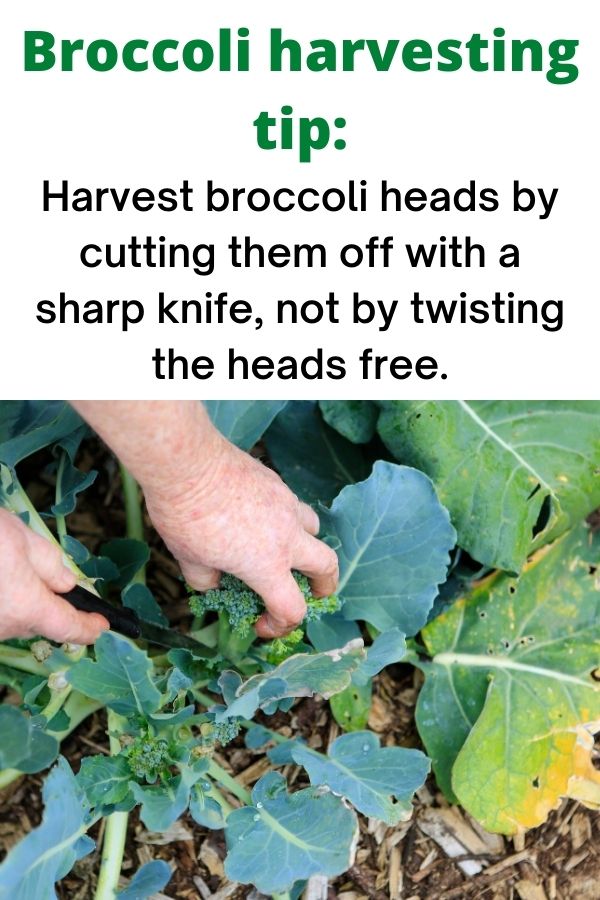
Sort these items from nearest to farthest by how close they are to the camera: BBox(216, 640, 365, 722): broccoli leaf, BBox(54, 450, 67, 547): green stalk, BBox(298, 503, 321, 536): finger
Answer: BBox(216, 640, 365, 722): broccoli leaf, BBox(298, 503, 321, 536): finger, BBox(54, 450, 67, 547): green stalk

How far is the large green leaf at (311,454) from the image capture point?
100 inches

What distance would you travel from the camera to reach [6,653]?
2.17 metres

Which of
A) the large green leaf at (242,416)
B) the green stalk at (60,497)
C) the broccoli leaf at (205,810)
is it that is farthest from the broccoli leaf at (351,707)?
the green stalk at (60,497)

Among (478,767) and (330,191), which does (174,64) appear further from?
(478,767)

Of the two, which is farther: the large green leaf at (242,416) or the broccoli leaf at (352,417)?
the broccoli leaf at (352,417)

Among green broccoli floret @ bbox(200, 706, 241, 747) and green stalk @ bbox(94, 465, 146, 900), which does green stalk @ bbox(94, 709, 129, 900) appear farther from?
green broccoli floret @ bbox(200, 706, 241, 747)

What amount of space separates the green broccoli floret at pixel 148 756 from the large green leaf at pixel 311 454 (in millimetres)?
767

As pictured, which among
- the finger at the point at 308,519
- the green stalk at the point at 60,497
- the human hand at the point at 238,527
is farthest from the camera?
the green stalk at the point at 60,497

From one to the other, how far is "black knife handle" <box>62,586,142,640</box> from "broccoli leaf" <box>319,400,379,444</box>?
66 centimetres

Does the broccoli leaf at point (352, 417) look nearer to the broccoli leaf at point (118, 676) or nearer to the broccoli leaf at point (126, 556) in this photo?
the broccoli leaf at point (126, 556)

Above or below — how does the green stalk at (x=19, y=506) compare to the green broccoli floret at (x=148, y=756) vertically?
above

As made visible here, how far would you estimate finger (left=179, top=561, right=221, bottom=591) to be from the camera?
6.56 feet

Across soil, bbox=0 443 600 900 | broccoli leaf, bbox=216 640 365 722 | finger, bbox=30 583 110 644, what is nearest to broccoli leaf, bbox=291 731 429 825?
broccoli leaf, bbox=216 640 365 722

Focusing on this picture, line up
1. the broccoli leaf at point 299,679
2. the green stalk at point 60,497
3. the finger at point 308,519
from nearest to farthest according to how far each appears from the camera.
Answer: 1. the broccoli leaf at point 299,679
2. the finger at point 308,519
3. the green stalk at point 60,497
